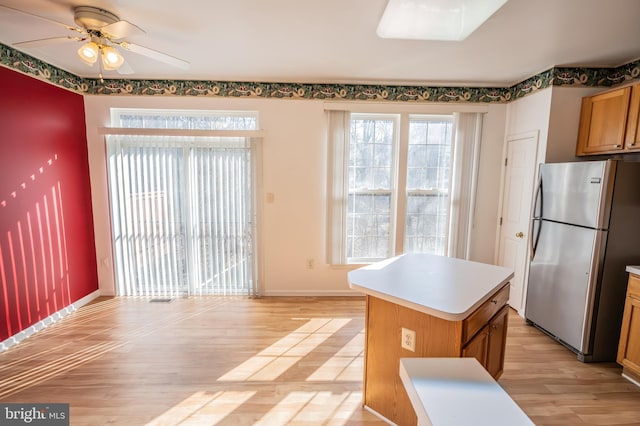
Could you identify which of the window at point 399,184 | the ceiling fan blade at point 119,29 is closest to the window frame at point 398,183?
the window at point 399,184

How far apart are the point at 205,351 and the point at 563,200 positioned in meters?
3.45

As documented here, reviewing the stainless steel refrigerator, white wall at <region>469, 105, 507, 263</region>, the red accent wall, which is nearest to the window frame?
white wall at <region>469, 105, 507, 263</region>

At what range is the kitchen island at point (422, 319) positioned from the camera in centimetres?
140

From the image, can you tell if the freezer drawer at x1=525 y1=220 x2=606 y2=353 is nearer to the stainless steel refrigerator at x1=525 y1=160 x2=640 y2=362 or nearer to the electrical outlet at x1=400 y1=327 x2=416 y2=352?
the stainless steel refrigerator at x1=525 y1=160 x2=640 y2=362

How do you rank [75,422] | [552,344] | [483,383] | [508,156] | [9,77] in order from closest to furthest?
[483,383]
[75,422]
[9,77]
[552,344]
[508,156]

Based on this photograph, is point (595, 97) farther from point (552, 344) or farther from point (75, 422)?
point (75, 422)

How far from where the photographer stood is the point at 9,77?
2.39 m

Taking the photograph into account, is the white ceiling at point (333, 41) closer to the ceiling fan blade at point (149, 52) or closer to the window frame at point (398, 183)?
the ceiling fan blade at point (149, 52)

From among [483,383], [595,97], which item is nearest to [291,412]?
[483,383]

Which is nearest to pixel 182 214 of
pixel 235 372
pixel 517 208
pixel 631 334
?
pixel 235 372

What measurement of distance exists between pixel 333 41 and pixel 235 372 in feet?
9.18

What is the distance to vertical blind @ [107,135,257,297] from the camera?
3250mm

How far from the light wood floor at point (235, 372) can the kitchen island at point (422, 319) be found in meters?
0.33

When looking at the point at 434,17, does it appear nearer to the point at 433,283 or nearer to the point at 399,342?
the point at 433,283
